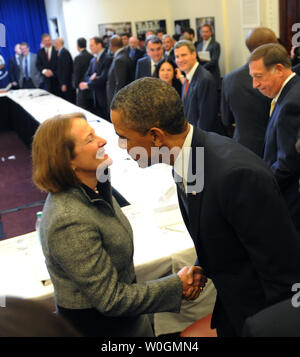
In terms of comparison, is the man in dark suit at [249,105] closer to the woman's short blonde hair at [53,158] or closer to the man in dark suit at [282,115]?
the man in dark suit at [282,115]

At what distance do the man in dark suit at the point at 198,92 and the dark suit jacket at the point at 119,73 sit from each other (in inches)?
102

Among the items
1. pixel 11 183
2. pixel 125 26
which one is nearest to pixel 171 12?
pixel 125 26

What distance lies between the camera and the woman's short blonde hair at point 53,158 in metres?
1.31

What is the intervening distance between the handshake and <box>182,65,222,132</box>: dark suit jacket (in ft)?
8.33

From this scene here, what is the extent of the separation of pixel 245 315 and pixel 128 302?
374 mm

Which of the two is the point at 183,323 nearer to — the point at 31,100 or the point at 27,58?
the point at 31,100

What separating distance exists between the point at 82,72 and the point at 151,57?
2694 mm

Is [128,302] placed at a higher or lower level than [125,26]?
lower

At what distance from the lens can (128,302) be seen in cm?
136

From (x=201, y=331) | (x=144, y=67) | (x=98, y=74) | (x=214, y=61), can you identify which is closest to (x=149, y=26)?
(x=214, y=61)

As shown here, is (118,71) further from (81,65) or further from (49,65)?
(49,65)

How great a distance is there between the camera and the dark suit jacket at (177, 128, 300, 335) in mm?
1191

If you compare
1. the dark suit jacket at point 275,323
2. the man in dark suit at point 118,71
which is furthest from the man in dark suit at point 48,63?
the dark suit jacket at point 275,323
